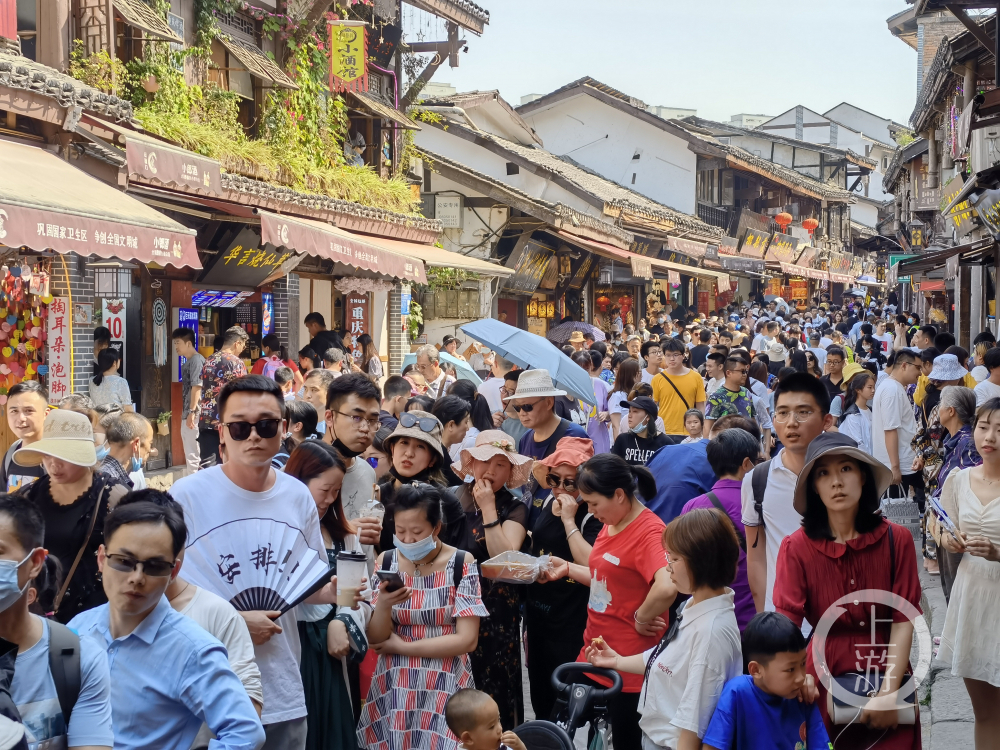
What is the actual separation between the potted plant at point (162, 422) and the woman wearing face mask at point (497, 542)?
371 inches

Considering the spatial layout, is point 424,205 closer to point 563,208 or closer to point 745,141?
point 563,208

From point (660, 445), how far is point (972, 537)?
9.86 feet

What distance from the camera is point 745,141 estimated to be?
49719mm

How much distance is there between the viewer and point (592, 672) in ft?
13.7

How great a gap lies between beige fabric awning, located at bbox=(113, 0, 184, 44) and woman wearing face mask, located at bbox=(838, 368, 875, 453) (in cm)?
829

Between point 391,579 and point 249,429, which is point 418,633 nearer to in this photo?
point 391,579

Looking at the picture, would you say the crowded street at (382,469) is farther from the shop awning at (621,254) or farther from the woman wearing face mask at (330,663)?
the shop awning at (621,254)

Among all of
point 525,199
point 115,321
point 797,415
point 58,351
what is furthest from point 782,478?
point 525,199

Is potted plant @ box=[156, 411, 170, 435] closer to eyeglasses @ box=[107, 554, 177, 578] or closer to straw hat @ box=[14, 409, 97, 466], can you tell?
straw hat @ box=[14, 409, 97, 466]

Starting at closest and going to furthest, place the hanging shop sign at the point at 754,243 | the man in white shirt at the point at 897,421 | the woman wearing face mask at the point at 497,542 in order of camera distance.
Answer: the woman wearing face mask at the point at 497,542 → the man in white shirt at the point at 897,421 → the hanging shop sign at the point at 754,243

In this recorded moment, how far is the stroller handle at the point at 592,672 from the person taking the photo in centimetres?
397

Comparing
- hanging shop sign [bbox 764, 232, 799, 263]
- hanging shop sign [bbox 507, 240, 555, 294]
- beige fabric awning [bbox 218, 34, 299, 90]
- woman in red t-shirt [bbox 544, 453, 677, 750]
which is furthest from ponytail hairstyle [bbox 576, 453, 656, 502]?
hanging shop sign [bbox 764, 232, 799, 263]

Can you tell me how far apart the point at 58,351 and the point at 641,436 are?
6597 millimetres

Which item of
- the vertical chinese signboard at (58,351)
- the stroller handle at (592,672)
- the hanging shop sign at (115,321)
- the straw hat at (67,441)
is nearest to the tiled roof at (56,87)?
the vertical chinese signboard at (58,351)
